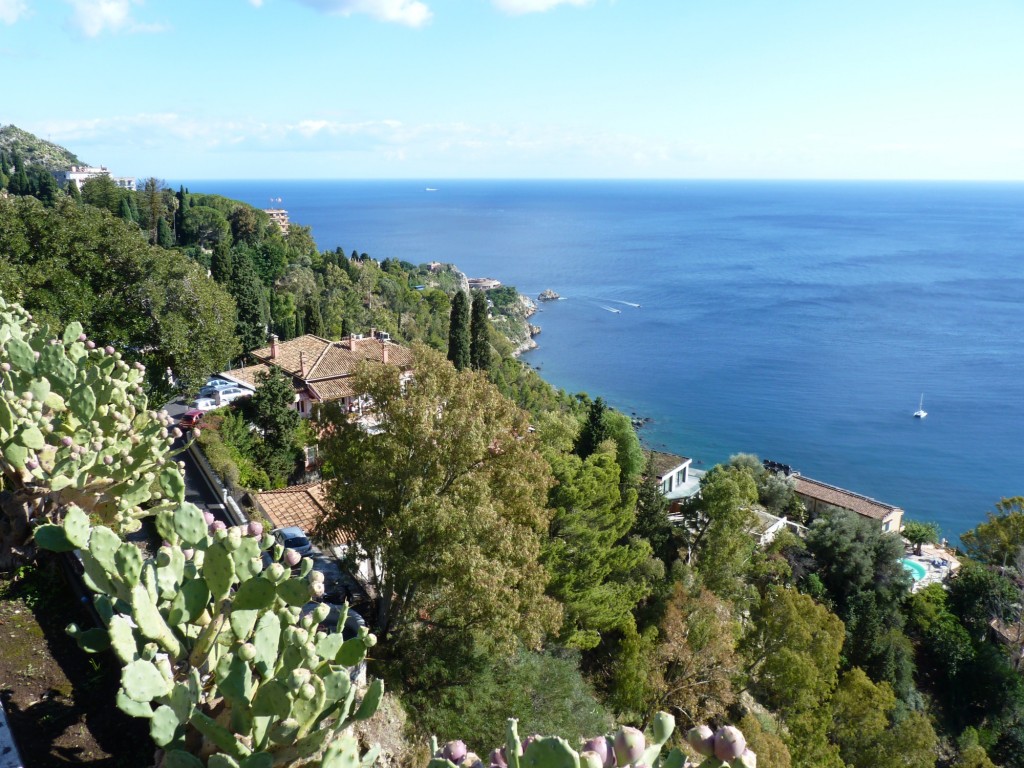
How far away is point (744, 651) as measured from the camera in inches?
687

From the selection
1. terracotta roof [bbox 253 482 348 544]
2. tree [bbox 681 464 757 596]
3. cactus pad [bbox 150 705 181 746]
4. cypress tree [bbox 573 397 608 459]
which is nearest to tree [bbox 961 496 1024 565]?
tree [bbox 681 464 757 596]

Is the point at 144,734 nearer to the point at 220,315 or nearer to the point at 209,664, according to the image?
the point at 209,664

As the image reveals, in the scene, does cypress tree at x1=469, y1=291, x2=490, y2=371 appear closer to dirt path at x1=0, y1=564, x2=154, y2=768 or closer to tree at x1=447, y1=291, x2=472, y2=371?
tree at x1=447, y1=291, x2=472, y2=371

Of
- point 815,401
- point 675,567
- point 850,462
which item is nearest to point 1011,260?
point 815,401

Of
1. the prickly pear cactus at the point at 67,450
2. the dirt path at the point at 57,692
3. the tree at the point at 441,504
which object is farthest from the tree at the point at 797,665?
the dirt path at the point at 57,692

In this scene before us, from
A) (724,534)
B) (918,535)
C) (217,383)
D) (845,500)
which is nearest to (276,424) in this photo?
(217,383)

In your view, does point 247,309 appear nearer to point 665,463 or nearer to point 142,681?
point 665,463

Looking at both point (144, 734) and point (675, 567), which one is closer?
point (144, 734)

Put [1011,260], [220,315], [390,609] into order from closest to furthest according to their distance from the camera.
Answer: [390,609], [220,315], [1011,260]

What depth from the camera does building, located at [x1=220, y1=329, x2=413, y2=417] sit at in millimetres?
25969

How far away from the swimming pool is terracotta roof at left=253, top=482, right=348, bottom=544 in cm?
2074

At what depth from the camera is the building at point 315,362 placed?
25969 millimetres

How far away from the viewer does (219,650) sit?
5.24 metres

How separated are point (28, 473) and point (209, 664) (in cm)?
361
